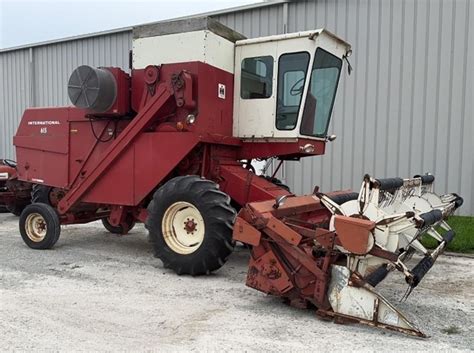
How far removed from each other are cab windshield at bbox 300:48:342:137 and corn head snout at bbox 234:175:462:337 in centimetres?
197

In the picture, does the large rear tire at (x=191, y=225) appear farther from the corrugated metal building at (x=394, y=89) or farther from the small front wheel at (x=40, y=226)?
the corrugated metal building at (x=394, y=89)

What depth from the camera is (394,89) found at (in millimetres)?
9859

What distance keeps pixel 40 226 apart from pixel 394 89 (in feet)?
23.9

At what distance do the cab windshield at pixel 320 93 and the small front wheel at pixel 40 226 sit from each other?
3537 millimetres

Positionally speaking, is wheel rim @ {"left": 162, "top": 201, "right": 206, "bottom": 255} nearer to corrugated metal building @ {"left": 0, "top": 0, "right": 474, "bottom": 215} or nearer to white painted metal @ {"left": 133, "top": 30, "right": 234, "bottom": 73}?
white painted metal @ {"left": 133, "top": 30, "right": 234, "bottom": 73}

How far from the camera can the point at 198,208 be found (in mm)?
5016

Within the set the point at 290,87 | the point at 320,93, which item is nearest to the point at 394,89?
the point at 320,93

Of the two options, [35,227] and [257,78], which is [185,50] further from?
[35,227]

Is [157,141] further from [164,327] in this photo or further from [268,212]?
A: [164,327]

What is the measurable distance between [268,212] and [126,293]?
1.58 meters

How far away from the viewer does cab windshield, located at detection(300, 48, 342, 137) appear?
5945 mm

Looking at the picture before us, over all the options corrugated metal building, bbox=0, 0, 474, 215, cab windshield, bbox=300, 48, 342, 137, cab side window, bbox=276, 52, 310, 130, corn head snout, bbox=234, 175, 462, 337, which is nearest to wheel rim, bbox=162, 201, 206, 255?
corn head snout, bbox=234, 175, 462, 337

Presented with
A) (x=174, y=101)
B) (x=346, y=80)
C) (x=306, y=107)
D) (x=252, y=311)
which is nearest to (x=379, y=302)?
(x=252, y=311)

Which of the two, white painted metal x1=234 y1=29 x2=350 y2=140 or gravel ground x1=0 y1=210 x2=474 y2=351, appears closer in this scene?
gravel ground x1=0 y1=210 x2=474 y2=351
